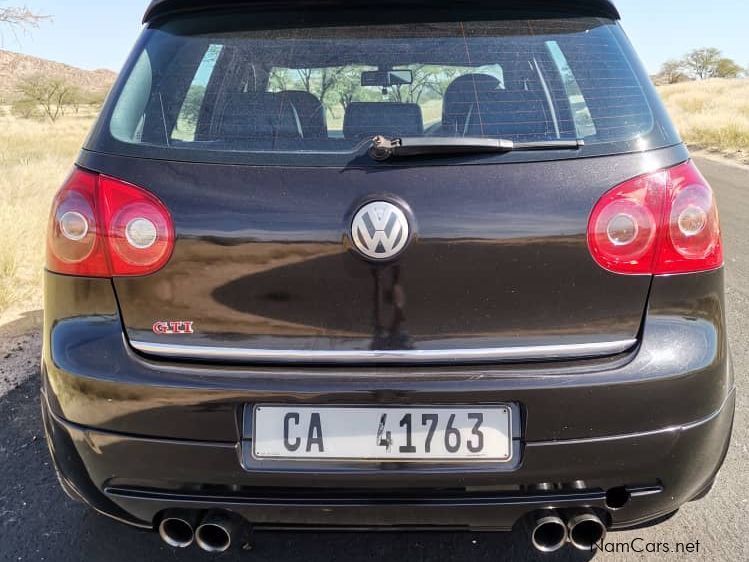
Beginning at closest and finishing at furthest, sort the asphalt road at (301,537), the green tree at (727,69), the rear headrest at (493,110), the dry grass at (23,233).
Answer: the rear headrest at (493,110), the asphalt road at (301,537), the dry grass at (23,233), the green tree at (727,69)

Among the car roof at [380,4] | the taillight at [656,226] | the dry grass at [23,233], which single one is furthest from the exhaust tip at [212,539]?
the dry grass at [23,233]

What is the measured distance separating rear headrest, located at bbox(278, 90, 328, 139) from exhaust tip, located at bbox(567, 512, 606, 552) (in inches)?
44.9

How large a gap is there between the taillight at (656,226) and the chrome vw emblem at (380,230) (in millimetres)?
462

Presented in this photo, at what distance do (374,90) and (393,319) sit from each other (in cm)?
68

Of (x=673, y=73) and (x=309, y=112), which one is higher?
(x=309, y=112)

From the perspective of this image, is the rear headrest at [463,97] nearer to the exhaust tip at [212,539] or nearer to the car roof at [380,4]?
the car roof at [380,4]

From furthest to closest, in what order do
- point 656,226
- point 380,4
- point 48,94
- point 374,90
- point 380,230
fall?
point 48,94 → point 374,90 → point 380,4 → point 656,226 → point 380,230

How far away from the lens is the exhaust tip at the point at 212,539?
175cm

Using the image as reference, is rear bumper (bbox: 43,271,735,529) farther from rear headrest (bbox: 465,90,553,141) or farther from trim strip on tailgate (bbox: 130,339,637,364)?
rear headrest (bbox: 465,90,553,141)

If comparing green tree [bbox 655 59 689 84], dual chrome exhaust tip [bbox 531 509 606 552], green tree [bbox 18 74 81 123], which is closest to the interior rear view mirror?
dual chrome exhaust tip [bbox 531 509 606 552]

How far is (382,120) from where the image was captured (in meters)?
1.73

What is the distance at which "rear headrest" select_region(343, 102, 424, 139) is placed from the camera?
169 cm

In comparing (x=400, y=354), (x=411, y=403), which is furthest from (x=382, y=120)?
(x=411, y=403)

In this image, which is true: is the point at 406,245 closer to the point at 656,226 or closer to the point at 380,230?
the point at 380,230
